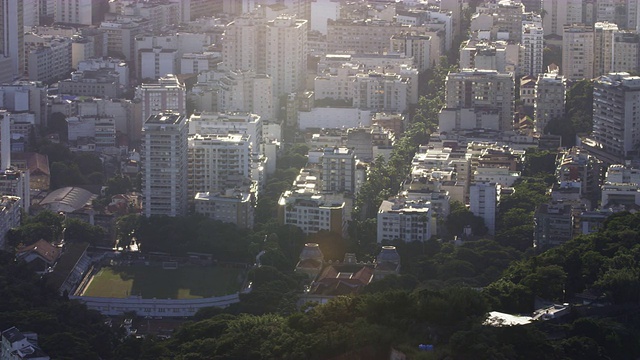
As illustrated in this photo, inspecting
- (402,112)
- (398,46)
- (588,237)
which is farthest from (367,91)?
(588,237)

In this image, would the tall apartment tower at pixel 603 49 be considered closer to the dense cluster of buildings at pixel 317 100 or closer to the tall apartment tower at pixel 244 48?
the dense cluster of buildings at pixel 317 100

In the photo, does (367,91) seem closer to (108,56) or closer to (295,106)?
(295,106)

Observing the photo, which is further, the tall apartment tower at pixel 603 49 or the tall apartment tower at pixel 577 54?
the tall apartment tower at pixel 577 54

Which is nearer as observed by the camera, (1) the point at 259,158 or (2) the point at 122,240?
(2) the point at 122,240

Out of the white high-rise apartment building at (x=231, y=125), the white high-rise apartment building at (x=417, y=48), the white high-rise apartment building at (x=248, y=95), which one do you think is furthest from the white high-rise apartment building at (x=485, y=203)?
the white high-rise apartment building at (x=417, y=48)

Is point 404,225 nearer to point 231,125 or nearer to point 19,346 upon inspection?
point 231,125

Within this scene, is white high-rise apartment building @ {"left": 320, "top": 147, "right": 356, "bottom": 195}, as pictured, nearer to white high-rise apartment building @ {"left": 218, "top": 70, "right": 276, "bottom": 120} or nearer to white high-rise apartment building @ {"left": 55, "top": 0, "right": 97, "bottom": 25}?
white high-rise apartment building @ {"left": 218, "top": 70, "right": 276, "bottom": 120}
